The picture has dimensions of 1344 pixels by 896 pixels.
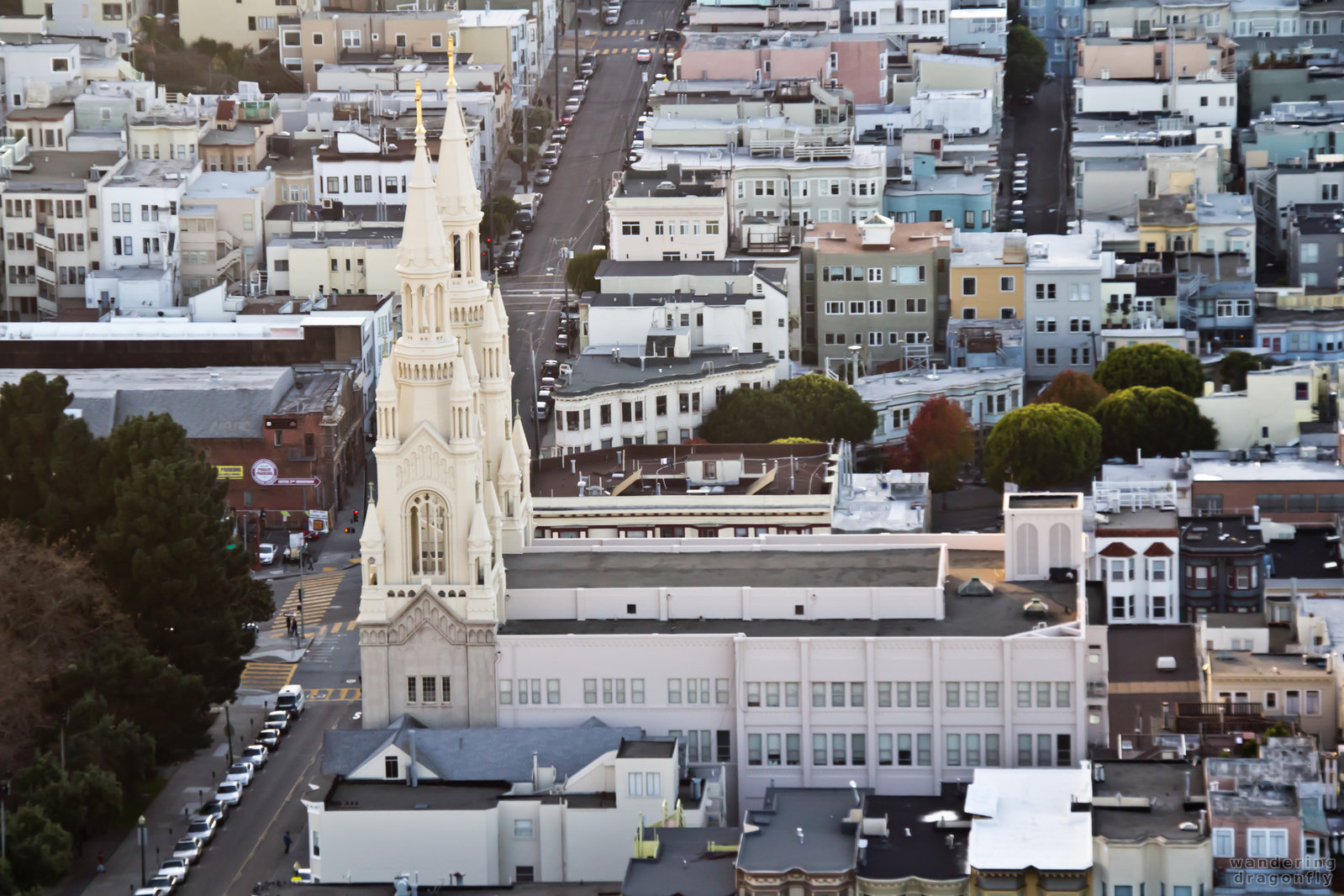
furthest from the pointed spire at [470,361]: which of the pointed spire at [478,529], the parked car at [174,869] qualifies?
the parked car at [174,869]

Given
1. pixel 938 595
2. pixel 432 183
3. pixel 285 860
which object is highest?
pixel 432 183

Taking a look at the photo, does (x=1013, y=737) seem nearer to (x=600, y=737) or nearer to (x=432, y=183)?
(x=600, y=737)

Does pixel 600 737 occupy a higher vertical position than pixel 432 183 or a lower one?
lower

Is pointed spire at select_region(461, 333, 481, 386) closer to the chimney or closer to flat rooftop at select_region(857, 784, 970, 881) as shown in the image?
the chimney

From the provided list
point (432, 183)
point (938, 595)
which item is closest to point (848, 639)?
point (938, 595)

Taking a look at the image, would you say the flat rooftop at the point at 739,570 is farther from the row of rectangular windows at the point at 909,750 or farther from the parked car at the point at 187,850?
the parked car at the point at 187,850

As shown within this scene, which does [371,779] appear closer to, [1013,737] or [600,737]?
[600,737]

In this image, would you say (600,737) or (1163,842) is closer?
(1163,842)

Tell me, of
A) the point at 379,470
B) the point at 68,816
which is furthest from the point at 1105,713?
the point at 68,816
